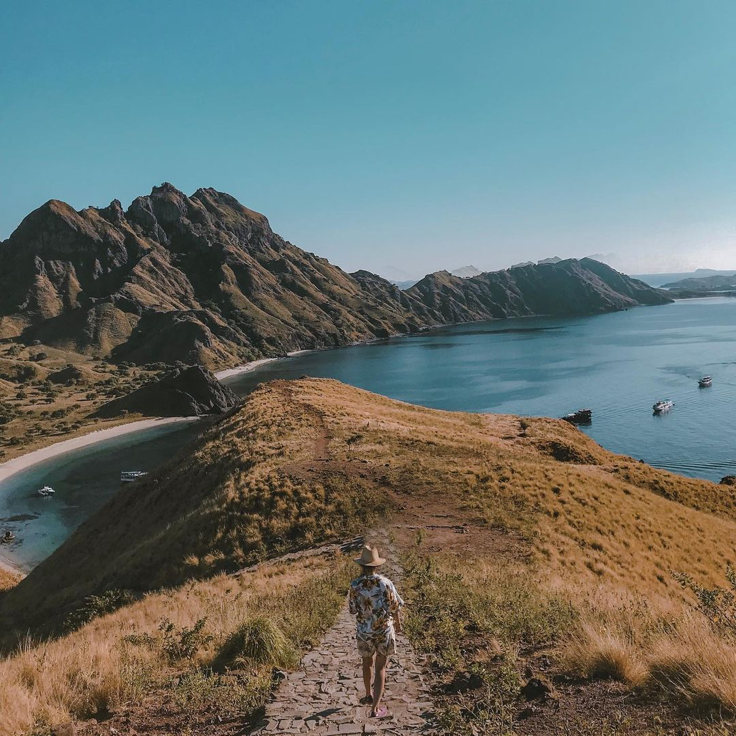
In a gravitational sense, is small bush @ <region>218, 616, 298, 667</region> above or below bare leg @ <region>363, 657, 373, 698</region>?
below

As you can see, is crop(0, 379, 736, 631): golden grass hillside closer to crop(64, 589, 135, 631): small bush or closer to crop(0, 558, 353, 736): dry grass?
crop(64, 589, 135, 631): small bush

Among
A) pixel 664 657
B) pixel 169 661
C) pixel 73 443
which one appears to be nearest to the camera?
pixel 664 657

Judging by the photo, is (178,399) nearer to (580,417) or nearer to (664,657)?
(580,417)

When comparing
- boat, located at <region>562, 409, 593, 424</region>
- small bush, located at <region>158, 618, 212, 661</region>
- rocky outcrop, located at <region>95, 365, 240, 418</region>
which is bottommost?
boat, located at <region>562, 409, 593, 424</region>

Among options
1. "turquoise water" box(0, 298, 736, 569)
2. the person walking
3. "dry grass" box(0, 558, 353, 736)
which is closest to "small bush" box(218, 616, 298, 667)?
"dry grass" box(0, 558, 353, 736)

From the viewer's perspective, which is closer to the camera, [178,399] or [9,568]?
[9,568]

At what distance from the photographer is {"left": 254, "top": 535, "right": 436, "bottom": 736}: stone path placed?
26.2 feet

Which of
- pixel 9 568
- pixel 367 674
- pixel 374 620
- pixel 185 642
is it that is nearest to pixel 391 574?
pixel 185 642

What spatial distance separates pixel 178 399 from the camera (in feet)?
486

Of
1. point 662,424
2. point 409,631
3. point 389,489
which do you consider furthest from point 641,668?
point 662,424

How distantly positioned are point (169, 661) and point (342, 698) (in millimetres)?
4770

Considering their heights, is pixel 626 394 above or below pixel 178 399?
below

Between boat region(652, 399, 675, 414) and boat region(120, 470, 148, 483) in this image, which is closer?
boat region(120, 470, 148, 483)

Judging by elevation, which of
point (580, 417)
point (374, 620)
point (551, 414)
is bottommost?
point (551, 414)
